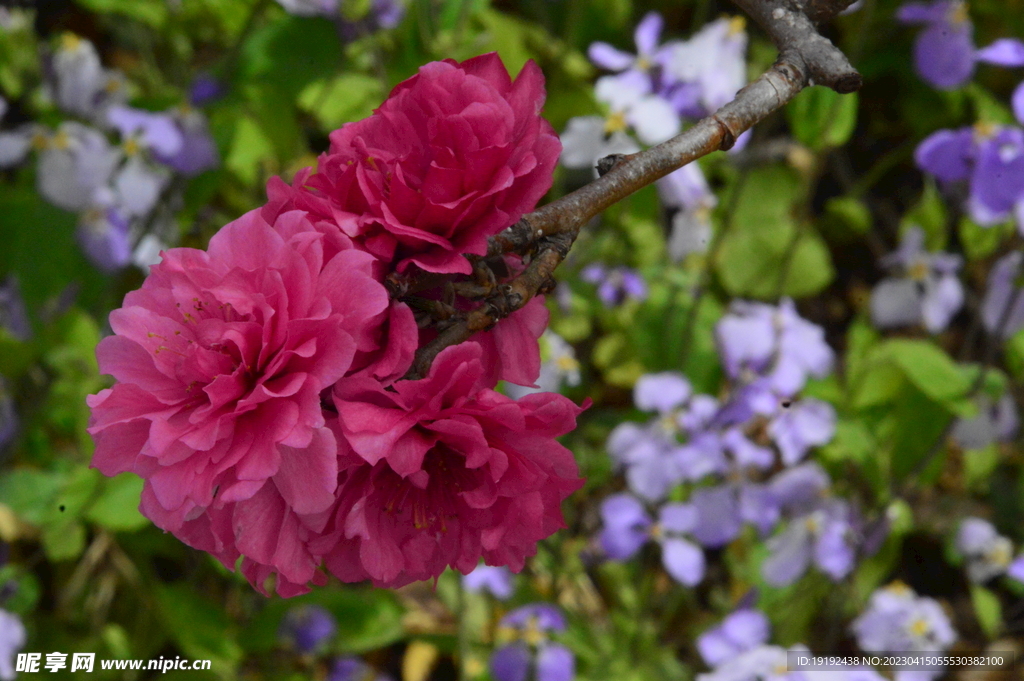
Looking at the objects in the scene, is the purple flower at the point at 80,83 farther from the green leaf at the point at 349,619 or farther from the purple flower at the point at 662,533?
the purple flower at the point at 662,533

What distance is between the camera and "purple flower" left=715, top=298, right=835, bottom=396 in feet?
4.81

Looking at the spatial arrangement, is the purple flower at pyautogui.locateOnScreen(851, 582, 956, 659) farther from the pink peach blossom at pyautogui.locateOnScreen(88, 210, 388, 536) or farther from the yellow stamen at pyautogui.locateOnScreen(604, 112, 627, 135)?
the pink peach blossom at pyautogui.locateOnScreen(88, 210, 388, 536)

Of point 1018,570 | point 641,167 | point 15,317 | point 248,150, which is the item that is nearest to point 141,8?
point 248,150

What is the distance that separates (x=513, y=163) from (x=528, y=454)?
0.18 meters

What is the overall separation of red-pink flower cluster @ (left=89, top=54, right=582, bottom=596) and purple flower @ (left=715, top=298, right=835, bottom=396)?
0.99 m

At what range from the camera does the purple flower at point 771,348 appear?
147cm

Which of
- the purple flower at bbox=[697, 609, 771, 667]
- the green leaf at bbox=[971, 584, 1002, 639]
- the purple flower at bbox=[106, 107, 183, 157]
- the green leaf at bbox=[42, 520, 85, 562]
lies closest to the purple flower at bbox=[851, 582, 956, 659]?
the green leaf at bbox=[971, 584, 1002, 639]

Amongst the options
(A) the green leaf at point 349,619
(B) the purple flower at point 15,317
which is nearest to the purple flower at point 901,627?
(A) the green leaf at point 349,619

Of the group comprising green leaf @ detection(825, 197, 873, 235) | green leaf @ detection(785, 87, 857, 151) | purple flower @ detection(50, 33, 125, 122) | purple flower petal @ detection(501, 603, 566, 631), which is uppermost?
green leaf @ detection(785, 87, 857, 151)

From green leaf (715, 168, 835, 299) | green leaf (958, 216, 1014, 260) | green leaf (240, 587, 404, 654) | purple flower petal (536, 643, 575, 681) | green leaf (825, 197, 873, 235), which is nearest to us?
purple flower petal (536, 643, 575, 681)

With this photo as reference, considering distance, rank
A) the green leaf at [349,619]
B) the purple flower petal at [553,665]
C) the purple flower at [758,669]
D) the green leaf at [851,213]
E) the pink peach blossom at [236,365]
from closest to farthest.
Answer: the pink peach blossom at [236,365] → the purple flower at [758,669] → the purple flower petal at [553,665] → the green leaf at [349,619] → the green leaf at [851,213]

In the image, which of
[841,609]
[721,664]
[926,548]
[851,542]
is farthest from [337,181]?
[926,548]

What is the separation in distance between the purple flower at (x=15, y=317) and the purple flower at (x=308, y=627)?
25.9 inches

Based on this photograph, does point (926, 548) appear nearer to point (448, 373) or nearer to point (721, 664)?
point (721, 664)
